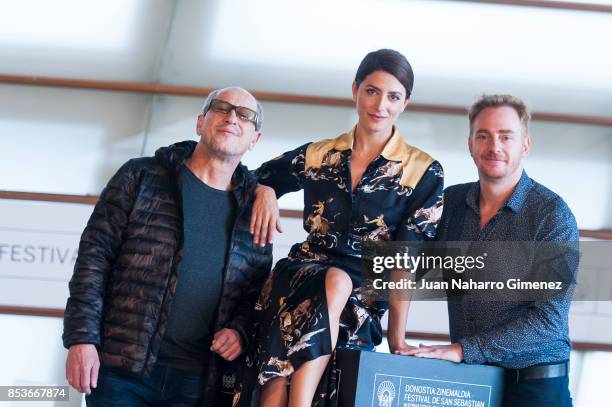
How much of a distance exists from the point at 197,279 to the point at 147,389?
0.31 m

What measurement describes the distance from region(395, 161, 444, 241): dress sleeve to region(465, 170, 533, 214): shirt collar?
143 mm

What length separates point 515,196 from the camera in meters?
2.51

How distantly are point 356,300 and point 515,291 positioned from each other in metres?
0.44

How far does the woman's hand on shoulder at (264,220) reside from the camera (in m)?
2.47

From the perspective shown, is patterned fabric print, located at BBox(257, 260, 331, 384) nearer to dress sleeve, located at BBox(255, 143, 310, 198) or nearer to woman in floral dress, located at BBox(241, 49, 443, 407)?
woman in floral dress, located at BBox(241, 49, 443, 407)

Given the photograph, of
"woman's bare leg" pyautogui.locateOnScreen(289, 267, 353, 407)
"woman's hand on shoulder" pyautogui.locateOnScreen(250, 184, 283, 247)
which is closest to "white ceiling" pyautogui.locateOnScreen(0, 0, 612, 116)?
"woman's hand on shoulder" pyautogui.locateOnScreen(250, 184, 283, 247)

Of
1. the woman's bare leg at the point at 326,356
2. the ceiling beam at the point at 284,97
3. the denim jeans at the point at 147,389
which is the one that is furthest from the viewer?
the ceiling beam at the point at 284,97

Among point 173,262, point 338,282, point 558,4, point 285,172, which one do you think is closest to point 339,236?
point 338,282

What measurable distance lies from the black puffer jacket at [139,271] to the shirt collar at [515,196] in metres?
0.63

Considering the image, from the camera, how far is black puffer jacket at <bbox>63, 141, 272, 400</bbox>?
91.7 inches

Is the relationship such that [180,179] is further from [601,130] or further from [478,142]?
[601,130]

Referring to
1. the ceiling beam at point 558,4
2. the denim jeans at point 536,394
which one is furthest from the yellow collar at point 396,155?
the ceiling beam at point 558,4

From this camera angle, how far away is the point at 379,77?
247 centimetres

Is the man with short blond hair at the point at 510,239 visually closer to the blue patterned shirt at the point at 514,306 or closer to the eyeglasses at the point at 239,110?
the blue patterned shirt at the point at 514,306
